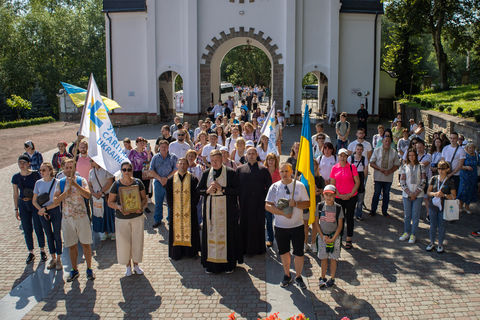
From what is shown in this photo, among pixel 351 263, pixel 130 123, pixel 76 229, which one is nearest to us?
pixel 76 229

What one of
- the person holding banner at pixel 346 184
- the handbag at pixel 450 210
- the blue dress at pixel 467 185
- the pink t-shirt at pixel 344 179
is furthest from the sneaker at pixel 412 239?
the blue dress at pixel 467 185

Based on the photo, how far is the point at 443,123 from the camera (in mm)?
16312

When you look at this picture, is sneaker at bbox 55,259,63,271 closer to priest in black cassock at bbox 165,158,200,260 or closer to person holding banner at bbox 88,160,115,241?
person holding banner at bbox 88,160,115,241

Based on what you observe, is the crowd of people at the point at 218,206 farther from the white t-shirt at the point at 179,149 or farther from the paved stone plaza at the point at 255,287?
the white t-shirt at the point at 179,149

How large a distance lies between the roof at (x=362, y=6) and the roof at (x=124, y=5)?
10.9 metres

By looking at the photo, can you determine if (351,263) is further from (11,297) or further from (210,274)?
(11,297)

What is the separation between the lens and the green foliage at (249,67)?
57.8 meters

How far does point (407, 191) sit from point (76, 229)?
5.75 metres

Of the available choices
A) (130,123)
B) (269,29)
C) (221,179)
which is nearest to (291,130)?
(269,29)

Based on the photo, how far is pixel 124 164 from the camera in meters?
7.41

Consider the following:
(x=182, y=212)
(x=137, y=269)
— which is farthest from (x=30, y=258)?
(x=182, y=212)

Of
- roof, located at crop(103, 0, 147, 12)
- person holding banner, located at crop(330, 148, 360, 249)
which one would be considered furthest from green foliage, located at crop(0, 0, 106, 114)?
person holding banner, located at crop(330, 148, 360, 249)

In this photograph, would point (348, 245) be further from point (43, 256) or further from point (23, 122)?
point (23, 122)

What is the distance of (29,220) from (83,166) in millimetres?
1749
